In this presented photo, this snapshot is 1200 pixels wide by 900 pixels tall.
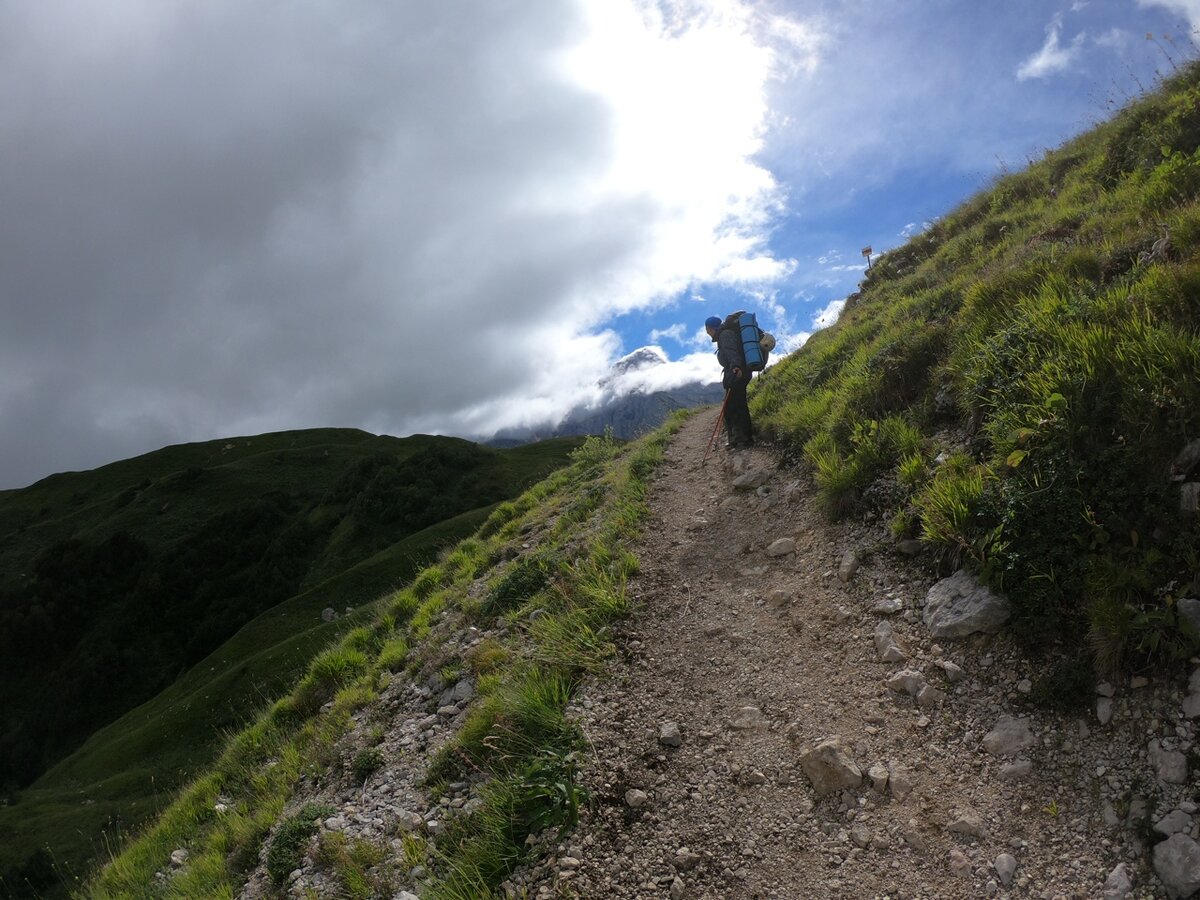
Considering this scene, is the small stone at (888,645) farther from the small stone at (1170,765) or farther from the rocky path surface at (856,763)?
the small stone at (1170,765)

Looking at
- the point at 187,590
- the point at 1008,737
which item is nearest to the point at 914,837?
the point at 1008,737

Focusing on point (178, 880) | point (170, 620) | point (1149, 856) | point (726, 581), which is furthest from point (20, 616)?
point (1149, 856)

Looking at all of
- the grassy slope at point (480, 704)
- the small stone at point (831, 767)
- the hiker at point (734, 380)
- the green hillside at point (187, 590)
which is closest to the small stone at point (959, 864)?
the small stone at point (831, 767)

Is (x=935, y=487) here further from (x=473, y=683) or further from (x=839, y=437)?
(x=473, y=683)

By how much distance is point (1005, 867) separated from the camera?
13.8ft

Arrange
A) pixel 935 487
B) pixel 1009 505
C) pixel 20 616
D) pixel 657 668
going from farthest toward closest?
1. pixel 20 616
2. pixel 657 668
3. pixel 935 487
4. pixel 1009 505

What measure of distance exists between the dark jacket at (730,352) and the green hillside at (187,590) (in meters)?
25.5

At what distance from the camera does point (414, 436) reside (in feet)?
326

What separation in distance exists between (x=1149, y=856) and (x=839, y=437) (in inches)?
272

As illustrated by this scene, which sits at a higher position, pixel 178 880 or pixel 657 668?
pixel 657 668

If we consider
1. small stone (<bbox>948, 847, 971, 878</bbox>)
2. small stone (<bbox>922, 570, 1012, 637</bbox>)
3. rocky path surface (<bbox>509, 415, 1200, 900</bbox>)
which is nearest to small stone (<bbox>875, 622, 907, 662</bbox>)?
rocky path surface (<bbox>509, 415, 1200, 900</bbox>)

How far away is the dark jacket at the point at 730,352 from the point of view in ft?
47.6

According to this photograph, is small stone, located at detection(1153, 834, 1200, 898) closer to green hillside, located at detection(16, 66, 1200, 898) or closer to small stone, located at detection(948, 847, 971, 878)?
small stone, located at detection(948, 847, 971, 878)

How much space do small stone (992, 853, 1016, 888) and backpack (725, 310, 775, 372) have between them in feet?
36.0
